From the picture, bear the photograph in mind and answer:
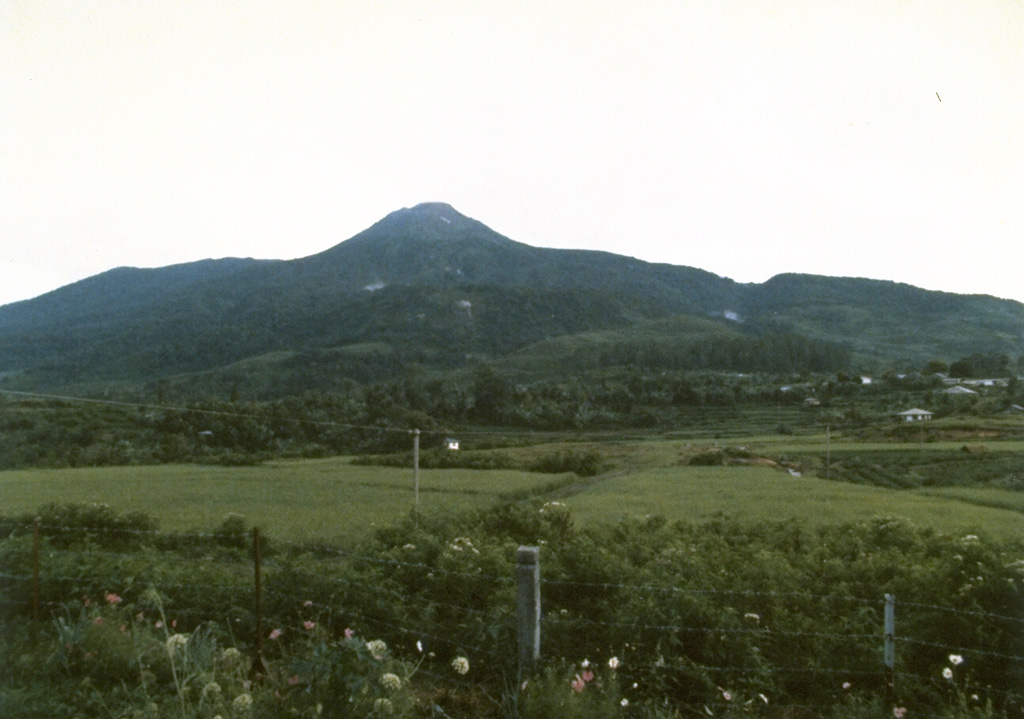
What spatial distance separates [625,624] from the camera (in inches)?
219

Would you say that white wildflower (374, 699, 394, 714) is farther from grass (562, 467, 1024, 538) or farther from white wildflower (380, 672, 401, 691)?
grass (562, 467, 1024, 538)

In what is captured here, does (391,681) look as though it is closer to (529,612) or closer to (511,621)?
(529,612)

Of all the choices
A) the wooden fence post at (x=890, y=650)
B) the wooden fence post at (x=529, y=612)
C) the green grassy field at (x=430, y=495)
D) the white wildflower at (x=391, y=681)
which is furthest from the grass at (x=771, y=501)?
the white wildflower at (x=391, y=681)

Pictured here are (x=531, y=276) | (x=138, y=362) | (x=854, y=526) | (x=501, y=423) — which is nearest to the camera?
(x=854, y=526)

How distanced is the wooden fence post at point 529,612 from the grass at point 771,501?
614 centimetres

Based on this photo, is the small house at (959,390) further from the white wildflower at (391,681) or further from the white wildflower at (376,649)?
the white wildflower at (391,681)

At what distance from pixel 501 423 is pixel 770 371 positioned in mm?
29587

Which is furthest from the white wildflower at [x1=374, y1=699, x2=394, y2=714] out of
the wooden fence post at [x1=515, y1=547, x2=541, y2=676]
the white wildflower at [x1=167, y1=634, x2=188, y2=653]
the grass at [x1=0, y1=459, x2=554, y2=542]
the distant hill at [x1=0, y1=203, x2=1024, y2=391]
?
the distant hill at [x1=0, y1=203, x2=1024, y2=391]

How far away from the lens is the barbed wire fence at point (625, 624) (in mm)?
5250

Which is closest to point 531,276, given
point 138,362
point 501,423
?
point 138,362

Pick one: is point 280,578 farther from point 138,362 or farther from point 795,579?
point 138,362

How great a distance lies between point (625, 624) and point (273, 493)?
8.97 meters

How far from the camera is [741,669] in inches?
212

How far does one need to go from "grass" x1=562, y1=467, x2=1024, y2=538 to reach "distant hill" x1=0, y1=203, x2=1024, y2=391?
43.2m
